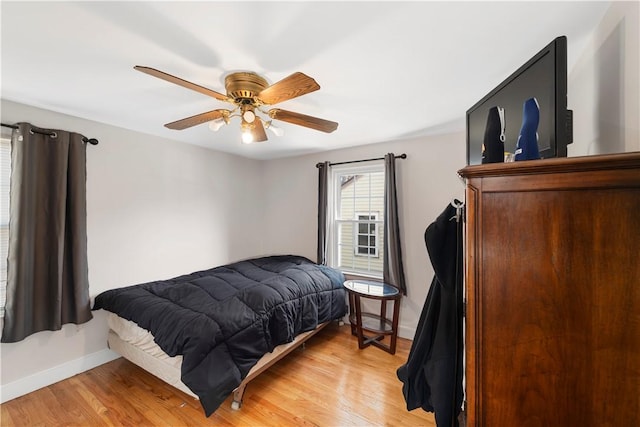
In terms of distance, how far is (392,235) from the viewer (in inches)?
116

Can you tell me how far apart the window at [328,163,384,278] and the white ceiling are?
1393mm

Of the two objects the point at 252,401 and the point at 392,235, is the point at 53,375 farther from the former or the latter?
the point at 392,235

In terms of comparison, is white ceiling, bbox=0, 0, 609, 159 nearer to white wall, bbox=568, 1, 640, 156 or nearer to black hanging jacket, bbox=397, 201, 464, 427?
white wall, bbox=568, 1, 640, 156

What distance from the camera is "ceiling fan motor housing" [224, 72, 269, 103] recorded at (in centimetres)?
155

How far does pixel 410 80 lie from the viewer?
1699 mm

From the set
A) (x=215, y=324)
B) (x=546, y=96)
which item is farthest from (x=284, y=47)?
(x=215, y=324)

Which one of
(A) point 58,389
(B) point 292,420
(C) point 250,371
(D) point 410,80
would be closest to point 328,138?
(D) point 410,80

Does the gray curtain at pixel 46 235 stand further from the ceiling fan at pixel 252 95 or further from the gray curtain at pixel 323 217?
the gray curtain at pixel 323 217

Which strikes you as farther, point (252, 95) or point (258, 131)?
point (258, 131)

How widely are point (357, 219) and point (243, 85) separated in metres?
2.39

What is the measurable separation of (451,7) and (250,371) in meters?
2.52

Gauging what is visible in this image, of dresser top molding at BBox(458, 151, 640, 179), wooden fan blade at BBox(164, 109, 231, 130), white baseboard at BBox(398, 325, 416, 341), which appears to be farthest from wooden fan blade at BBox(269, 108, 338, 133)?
white baseboard at BBox(398, 325, 416, 341)

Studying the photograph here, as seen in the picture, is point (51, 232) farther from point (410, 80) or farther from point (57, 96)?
point (410, 80)

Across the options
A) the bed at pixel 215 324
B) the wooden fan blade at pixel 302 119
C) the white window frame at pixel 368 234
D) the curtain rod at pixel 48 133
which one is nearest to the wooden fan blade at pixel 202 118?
the wooden fan blade at pixel 302 119
